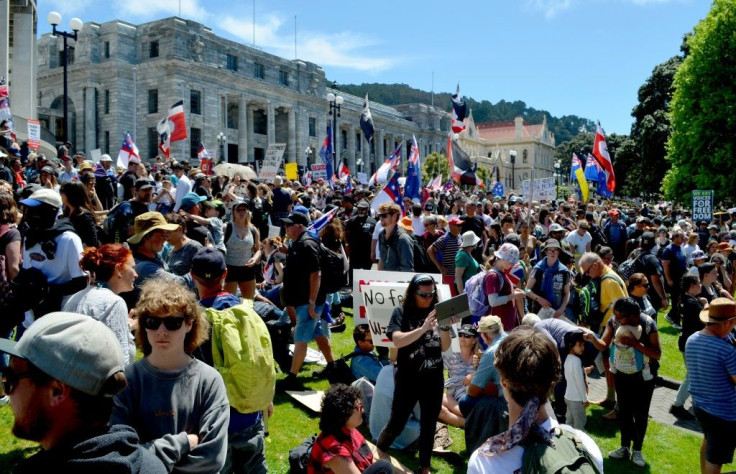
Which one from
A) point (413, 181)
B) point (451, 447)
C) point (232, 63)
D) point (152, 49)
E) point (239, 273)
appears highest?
point (232, 63)

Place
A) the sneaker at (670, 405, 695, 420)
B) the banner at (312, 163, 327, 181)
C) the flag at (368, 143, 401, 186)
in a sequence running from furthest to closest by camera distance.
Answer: the banner at (312, 163, 327, 181)
the flag at (368, 143, 401, 186)
the sneaker at (670, 405, 695, 420)

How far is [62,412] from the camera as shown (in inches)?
77.0

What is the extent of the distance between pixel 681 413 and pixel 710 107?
2701 centimetres

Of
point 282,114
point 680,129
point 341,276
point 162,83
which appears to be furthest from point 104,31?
point 341,276

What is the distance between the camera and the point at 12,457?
4879 millimetres

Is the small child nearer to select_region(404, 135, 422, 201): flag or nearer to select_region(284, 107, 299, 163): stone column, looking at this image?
select_region(404, 135, 422, 201): flag

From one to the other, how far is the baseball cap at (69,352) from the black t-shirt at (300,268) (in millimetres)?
4978

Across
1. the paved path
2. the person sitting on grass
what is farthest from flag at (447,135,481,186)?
the person sitting on grass

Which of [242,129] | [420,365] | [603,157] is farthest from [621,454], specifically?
[242,129]

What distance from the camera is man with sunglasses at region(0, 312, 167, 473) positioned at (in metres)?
1.88

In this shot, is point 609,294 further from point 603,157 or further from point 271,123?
point 271,123

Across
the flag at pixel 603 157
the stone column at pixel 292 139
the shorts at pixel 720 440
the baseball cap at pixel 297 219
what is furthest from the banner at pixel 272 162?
the stone column at pixel 292 139

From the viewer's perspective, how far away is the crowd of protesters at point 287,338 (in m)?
2.05

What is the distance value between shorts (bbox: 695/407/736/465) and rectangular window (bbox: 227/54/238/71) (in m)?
62.8
